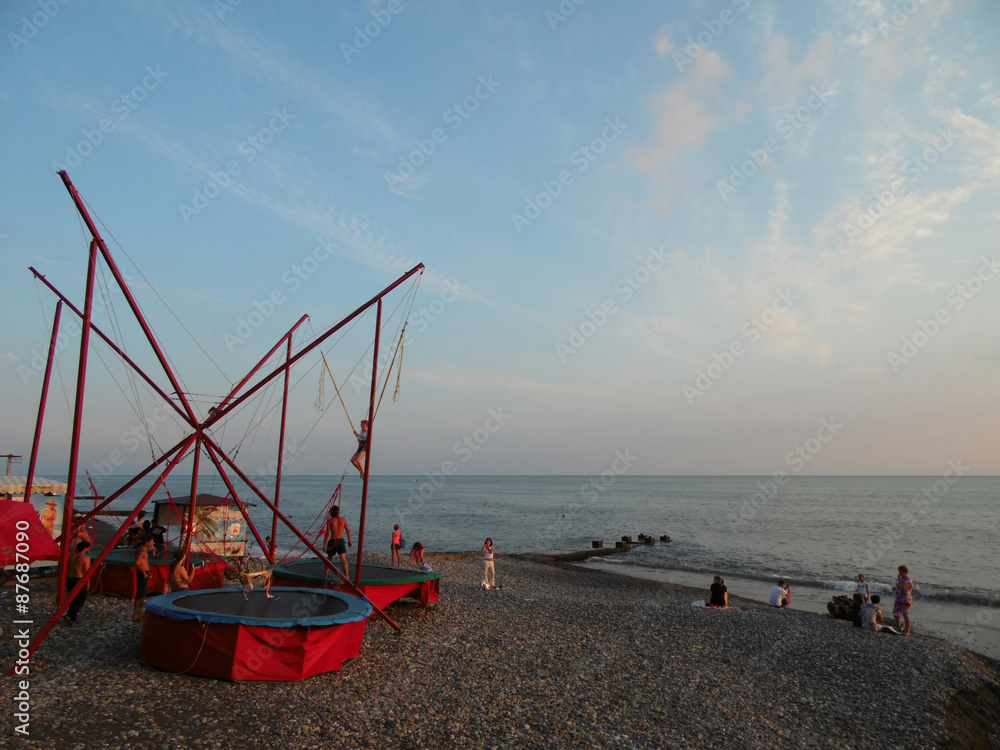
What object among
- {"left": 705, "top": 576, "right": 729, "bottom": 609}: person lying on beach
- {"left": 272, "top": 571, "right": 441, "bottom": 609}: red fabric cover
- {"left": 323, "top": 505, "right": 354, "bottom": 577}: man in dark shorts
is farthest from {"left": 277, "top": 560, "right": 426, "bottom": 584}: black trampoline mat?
{"left": 705, "top": 576, "right": 729, "bottom": 609}: person lying on beach

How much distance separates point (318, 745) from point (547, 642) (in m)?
8.45

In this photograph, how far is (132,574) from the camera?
59.9 ft

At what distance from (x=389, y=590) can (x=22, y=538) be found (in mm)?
9183

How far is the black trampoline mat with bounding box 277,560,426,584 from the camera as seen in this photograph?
17.8 m

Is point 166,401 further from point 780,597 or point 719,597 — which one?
point 780,597

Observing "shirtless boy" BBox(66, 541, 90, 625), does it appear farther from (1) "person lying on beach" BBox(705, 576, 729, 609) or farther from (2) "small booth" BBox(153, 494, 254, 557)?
(1) "person lying on beach" BBox(705, 576, 729, 609)

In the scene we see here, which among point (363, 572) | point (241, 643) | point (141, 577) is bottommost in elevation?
point (363, 572)

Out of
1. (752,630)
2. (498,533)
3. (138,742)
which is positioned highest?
(138,742)

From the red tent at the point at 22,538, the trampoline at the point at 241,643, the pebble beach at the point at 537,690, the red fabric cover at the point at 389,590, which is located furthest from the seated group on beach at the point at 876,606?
the red tent at the point at 22,538

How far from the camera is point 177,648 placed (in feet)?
36.5

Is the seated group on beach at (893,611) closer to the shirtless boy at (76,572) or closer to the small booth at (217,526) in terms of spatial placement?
the shirtless boy at (76,572)

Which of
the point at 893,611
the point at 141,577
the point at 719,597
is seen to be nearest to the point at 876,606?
the point at 893,611

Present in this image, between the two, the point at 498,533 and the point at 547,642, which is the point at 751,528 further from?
the point at 547,642

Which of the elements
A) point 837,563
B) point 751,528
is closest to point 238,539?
point 837,563
